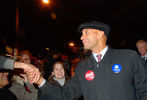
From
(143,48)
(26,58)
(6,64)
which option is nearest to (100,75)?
(6,64)

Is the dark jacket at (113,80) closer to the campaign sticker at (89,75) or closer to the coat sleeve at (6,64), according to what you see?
the campaign sticker at (89,75)

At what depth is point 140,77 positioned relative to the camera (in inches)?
109

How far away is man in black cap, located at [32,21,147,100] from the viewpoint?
276cm

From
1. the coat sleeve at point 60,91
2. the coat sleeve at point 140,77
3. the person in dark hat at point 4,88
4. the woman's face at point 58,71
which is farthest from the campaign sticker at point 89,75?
the woman's face at point 58,71

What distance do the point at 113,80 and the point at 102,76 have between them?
185 mm

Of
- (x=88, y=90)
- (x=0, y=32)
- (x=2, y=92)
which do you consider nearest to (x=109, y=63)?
(x=88, y=90)

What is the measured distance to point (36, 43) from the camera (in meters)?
36.3

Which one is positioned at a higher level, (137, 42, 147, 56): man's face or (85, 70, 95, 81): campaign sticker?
(137, 42, 147, 56): man's face

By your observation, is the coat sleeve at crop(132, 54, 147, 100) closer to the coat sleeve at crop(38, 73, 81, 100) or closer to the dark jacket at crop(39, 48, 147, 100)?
the dark jacket at crop(39, 48, 147, 100)

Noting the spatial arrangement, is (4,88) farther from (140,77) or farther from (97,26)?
(140,77)

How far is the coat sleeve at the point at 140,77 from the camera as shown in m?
2.75

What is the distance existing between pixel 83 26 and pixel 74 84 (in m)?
1.07

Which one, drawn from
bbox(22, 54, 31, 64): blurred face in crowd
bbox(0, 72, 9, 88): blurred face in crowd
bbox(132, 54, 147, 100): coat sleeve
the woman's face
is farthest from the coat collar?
bbox(22, 54, 31, 64): blurred face in crowd

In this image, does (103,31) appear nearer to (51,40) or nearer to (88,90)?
(88,90)
